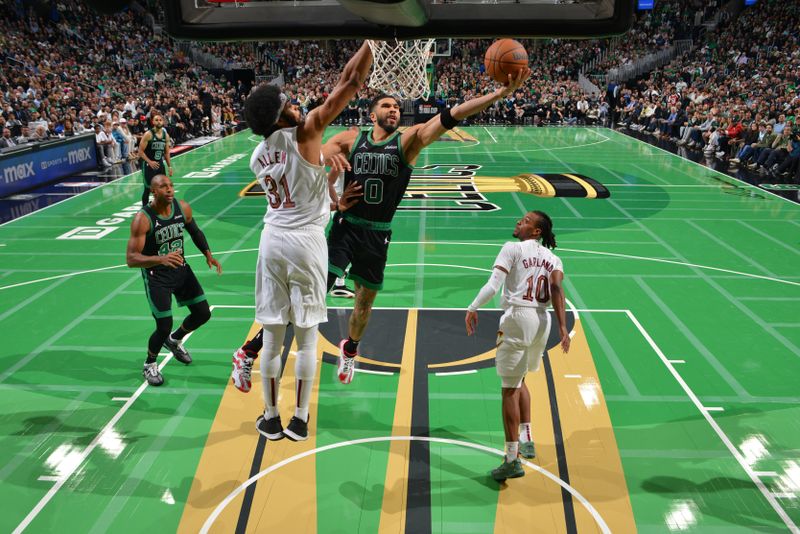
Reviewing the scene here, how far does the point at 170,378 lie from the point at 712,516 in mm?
4365

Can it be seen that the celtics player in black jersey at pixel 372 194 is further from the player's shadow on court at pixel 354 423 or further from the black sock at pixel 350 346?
the player's shadow on court at pixel 354 423

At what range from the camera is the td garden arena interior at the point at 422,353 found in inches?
154

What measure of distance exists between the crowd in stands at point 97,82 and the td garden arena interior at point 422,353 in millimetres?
1781

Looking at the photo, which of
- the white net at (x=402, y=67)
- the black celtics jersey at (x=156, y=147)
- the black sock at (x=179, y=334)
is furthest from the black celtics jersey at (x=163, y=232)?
the white net at (x=402, y=67)

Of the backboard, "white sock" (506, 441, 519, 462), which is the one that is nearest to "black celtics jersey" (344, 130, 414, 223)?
"white sock" (506, 441, 519, 462)

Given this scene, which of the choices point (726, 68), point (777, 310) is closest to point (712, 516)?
point (777, 310)

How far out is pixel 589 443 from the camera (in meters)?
4.77

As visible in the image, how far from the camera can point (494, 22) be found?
9.43 feet

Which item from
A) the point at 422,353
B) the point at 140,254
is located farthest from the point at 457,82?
the point at 140,254

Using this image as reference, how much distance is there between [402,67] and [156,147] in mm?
5972

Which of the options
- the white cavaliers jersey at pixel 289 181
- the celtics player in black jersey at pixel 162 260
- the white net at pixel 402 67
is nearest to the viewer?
the white cavaliers jersey at pixel 289 181

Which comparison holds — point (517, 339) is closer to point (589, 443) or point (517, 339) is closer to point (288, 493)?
point (589, 443)

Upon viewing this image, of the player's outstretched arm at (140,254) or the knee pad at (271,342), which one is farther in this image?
the player's outstretched arm at (140,254)

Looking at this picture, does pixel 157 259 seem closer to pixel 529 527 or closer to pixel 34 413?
pixel 34 413
